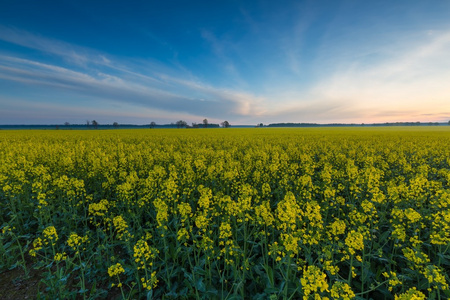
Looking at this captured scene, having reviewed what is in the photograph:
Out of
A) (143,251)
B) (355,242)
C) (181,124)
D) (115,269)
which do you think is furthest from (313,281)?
(181,124)

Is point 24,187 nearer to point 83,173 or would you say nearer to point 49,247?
point 83,173

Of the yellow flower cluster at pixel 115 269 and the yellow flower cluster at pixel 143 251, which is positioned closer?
the yellow flower cluster at pixel 115 269

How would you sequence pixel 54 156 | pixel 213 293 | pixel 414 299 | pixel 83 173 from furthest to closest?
pixel 54 156 < pixel 83 173 < pixel 213 293 < pixel 414 299

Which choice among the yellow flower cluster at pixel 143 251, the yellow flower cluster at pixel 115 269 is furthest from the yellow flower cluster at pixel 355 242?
the yellow flower cluster at pixel 115 269

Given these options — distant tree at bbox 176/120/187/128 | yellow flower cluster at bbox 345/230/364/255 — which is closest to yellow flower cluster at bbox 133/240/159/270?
yellow flower cluster at bbox 345/230/364/255

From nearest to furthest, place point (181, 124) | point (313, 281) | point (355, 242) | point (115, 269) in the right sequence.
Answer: point (313, 281) < point (355, 242) < point (115, 269) < point (181, 124)

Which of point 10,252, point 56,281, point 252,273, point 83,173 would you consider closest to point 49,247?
point 10,252

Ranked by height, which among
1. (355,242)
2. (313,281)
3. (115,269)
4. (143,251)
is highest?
(355,242)

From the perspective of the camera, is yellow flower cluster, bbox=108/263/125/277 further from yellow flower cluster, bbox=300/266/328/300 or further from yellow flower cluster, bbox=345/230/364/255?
yellow flower cluster, bbox=345/230/364/255

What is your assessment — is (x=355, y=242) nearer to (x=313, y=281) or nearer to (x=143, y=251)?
(x=313, y=281)

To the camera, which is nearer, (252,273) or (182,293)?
(182,293)

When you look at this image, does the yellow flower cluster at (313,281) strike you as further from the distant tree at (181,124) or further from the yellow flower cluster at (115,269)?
the distant tree at (181,124)

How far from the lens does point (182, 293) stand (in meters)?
3.79

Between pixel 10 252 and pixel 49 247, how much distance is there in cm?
99
